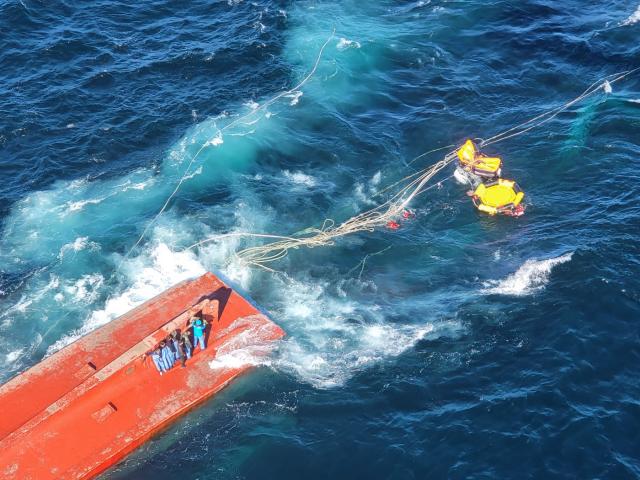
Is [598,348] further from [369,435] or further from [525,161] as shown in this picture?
[525,161]

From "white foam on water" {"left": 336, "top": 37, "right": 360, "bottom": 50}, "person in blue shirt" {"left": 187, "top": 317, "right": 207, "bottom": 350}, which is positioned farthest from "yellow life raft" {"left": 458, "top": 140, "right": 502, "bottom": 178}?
"person in blue shirt" {"left": 187, "top": 317, "right": 207, "bottom": 350}

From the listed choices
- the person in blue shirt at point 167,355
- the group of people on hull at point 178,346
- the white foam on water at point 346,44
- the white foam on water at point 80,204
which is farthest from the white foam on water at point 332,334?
the white foam on water at point 346,44

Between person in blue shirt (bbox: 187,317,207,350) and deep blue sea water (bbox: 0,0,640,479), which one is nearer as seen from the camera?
→ deep blue sea water (bbox: 0,0,640,479)

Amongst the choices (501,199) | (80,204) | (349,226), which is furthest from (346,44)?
(80,204)

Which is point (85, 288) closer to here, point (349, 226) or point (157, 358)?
point (157, 358)

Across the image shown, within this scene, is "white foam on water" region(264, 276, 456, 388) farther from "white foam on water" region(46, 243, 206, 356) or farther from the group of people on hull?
"white foam on water" region(46, 243, 206, 356)
